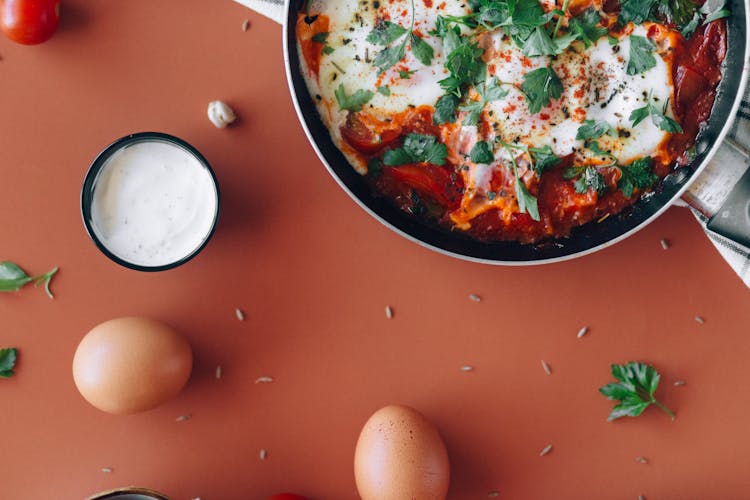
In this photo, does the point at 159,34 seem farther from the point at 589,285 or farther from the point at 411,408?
the point at 589,285

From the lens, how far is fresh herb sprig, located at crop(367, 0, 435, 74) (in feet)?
7.39

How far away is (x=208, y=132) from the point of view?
2572 millimetres

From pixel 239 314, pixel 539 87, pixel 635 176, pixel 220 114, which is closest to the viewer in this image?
pixel 539 87

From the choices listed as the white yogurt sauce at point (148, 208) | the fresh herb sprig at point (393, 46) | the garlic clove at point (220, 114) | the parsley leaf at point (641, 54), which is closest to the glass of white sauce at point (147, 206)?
the white yogurt sauce at point (148, 208)

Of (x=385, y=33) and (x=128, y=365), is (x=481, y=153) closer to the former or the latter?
(x=385, y=33)

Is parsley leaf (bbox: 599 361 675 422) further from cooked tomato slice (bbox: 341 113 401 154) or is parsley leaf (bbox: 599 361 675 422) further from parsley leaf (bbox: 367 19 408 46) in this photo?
parsley leaf (bbox: 367 19 408 46)

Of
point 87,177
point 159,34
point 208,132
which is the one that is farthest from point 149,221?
point 159,34

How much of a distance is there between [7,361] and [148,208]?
0.82 m

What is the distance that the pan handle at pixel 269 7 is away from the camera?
253 cm

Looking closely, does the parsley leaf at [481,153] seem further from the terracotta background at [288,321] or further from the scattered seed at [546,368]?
the scattered seed at [546,368]

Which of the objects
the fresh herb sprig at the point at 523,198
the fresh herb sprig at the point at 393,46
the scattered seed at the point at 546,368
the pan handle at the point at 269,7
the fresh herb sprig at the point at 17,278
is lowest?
the fresh herb sprig at the point at 17,278

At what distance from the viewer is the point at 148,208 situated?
2391 mm

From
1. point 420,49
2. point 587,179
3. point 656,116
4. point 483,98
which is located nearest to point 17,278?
point 420,49

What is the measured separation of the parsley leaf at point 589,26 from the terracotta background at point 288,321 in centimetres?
77
